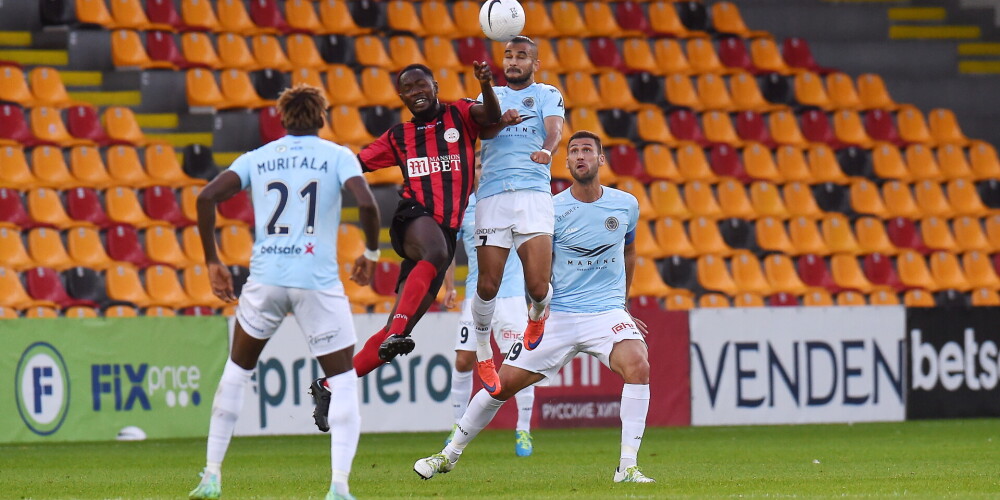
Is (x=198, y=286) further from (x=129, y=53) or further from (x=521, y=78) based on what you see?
(x=521, y=78)

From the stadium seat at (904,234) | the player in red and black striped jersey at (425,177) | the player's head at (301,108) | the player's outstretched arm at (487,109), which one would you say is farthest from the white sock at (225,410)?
the stadium seat at (904,234)

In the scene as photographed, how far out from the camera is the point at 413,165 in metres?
9.95

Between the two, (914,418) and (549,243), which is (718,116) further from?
(549,243)

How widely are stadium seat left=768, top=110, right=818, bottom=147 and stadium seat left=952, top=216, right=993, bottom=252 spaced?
245 centimetres

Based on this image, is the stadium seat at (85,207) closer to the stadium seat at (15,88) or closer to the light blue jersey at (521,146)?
the stadium seat at (15,88)

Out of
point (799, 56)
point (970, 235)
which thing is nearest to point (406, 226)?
point (970, 235)

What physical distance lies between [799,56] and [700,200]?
4.72m

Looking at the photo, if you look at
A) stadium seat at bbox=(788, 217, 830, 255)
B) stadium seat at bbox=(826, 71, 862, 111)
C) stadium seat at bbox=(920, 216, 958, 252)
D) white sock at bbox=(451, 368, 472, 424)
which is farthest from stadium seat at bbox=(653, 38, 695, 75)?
white sock at bbox=(451, 368, 472, 424)

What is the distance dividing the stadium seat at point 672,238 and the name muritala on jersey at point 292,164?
499 inches

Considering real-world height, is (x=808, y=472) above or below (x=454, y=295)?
below

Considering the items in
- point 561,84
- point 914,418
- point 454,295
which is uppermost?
point 561,84

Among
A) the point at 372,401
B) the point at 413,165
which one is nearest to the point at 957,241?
the point at 372,401

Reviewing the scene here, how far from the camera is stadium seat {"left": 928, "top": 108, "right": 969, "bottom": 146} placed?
938 inches

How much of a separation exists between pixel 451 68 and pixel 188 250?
516cm
